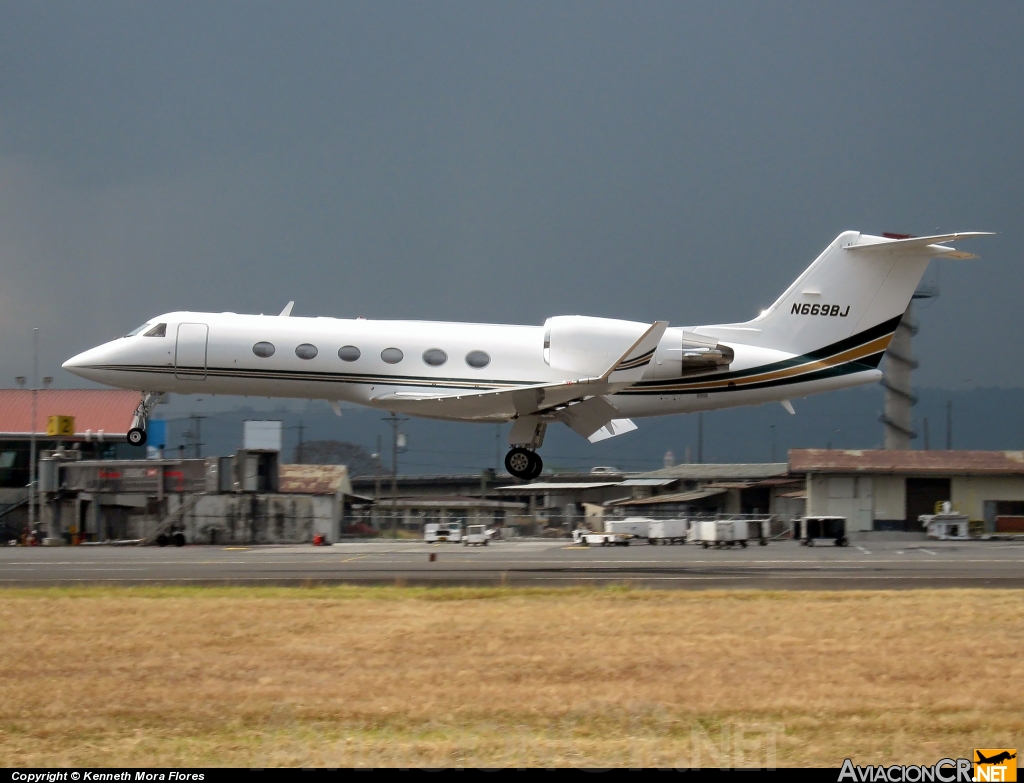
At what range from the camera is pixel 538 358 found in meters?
23.8

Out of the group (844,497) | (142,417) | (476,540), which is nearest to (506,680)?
(142,417)

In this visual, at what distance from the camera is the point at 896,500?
169 ft

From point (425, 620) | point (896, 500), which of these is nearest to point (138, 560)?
point (425, 620)

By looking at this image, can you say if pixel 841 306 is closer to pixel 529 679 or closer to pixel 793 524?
pixel 529 679

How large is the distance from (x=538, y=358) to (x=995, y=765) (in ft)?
53.5

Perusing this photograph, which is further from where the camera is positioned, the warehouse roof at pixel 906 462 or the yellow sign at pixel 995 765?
the warehouse roof at pixel 906 462

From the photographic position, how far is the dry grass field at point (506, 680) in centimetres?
901

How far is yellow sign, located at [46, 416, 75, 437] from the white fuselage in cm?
3189

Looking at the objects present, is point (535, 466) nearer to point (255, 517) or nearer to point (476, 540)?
point (476, 540)

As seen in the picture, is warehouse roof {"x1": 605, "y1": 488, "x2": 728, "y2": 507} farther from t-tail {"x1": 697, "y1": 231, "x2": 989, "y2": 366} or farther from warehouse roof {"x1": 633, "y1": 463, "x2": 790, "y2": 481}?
t-tail {"x1": 697, "y1": 231, "x2": 989, "y2": 366}

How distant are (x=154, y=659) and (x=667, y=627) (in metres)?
6.20

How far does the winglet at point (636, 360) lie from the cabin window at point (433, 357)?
12.3 feet

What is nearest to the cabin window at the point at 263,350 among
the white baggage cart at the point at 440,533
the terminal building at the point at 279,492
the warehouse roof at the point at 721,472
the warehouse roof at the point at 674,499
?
the terminal building at the point at 279,492

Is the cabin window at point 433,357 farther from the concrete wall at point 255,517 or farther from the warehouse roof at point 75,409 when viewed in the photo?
the warehouse roof at point 75,409
